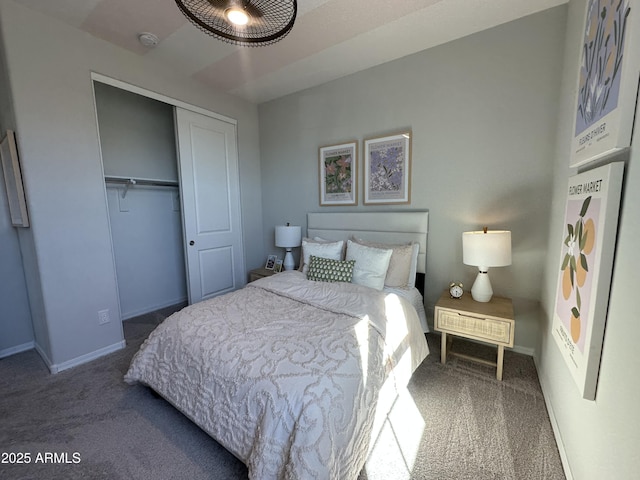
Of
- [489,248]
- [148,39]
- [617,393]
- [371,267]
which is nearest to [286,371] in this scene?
[617,393]

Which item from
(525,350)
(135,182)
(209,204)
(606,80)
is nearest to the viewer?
(606,80)

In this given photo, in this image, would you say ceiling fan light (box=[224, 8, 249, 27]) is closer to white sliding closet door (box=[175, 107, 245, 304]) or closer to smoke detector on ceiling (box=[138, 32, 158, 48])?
smoke detector on ceiling (box=[138, 32, 158, 48])

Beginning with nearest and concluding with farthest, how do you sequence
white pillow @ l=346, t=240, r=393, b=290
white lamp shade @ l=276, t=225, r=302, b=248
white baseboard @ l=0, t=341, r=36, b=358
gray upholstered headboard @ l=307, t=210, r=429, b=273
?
white pillow @ l=346, t=240, r=393, b=290, white baseboard @ l=0, t=341, r=36, b=358, gray upholstered headboard @ l=307, t=210, r=429, b=273, white lamp shade @ l=276, t=225, r=302, b=248

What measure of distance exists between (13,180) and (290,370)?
2.65 metres

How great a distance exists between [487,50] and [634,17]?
149 centimetres

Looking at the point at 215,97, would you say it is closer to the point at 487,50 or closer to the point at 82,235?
the point at 82,235

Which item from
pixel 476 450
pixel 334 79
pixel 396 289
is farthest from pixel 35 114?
pixel 476 450

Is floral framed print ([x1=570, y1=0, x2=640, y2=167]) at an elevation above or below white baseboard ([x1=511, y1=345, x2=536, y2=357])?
above

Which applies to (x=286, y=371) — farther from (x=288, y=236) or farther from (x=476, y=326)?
(x=288, y=236)

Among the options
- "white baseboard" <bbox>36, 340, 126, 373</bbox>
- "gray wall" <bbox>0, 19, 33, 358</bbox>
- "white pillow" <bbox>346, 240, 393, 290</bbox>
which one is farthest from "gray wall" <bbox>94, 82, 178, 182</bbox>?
"white pillow" <bbox>346, 240, 393, 290</bbox>

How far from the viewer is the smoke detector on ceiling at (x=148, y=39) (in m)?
2.19

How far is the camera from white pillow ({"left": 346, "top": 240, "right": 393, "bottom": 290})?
2.32 meters

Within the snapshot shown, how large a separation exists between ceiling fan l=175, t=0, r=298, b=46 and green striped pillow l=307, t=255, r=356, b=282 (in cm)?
169

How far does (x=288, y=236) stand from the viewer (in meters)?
3.28
